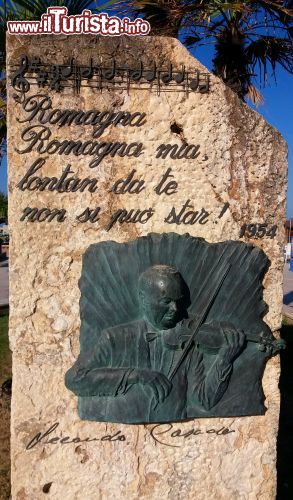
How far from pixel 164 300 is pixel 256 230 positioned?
0.68 m

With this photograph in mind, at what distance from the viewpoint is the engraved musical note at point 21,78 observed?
2.16 m

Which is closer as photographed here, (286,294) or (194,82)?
(194,82)

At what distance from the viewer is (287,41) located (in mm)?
5195

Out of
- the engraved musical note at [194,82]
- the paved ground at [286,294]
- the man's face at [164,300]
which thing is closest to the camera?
the man's face at [164,300]

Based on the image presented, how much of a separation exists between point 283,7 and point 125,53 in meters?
3.36

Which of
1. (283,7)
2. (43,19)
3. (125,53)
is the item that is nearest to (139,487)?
(125,53)

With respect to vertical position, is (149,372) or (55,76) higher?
(55,76)

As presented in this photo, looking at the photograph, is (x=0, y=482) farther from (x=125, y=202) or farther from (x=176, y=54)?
(x=176, y=54)

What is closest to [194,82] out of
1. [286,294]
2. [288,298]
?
[288,298]

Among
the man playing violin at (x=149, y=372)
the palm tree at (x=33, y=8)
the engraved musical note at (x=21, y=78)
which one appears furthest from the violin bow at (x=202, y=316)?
the palm tree at (x=33, y=8)

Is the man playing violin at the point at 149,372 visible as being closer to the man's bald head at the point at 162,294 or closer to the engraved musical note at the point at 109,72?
the man's bald head at the point at 162,294

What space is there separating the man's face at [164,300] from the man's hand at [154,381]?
0.85 feet

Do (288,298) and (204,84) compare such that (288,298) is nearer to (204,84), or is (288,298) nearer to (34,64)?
(204,84)

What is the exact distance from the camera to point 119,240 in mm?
2275
